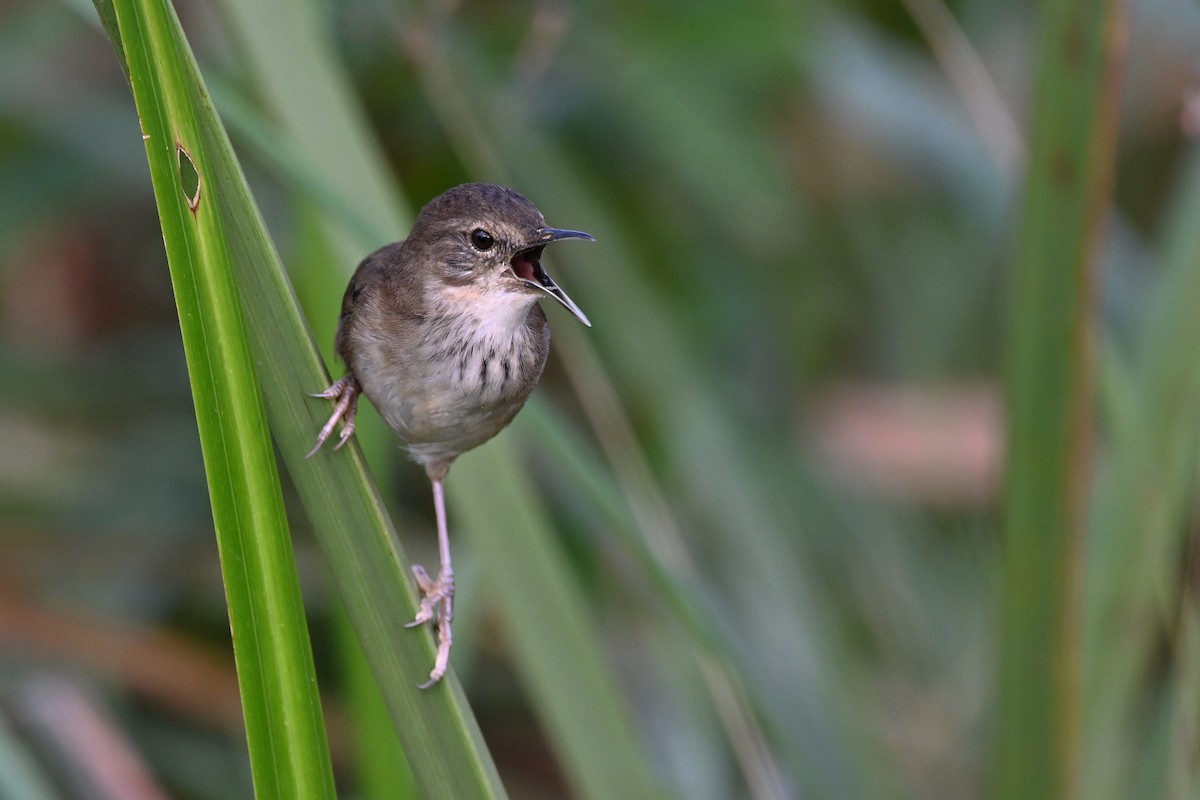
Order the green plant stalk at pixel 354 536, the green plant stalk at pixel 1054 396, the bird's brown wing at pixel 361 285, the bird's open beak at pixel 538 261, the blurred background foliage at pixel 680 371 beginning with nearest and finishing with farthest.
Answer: the green plant stalk at pixel 354 536
the green plant stalk at pixel 1054 396
the bird's open beak at pixel 538 261
the bird's brown wing at pixel 361 285
the blurred background foliage at pixel 680 371

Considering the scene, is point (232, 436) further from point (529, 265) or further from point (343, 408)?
point (529, 265)

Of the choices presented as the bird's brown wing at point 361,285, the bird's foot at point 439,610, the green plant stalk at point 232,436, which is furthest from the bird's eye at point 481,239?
the green plant stalk at point 232,436

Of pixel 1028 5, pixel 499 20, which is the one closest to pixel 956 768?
pixel 499 20

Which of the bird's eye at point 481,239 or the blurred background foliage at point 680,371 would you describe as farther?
the blurred background foliage at point 680,371

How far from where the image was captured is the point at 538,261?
7.56 ft

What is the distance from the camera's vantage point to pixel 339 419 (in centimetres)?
173

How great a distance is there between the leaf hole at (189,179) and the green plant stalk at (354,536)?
1.7 inches

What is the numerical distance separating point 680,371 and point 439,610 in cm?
175

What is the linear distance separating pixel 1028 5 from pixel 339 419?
3.97 m

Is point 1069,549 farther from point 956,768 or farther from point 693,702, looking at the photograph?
point 956,768

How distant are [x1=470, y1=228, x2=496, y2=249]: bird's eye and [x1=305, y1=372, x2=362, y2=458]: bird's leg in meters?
0.31

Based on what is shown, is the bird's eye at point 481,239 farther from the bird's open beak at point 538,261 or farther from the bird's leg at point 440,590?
the bird's leg at point 440,590

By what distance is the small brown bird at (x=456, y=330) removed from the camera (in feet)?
7.09

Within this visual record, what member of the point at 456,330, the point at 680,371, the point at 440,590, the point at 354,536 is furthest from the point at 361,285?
the point at 680,371
